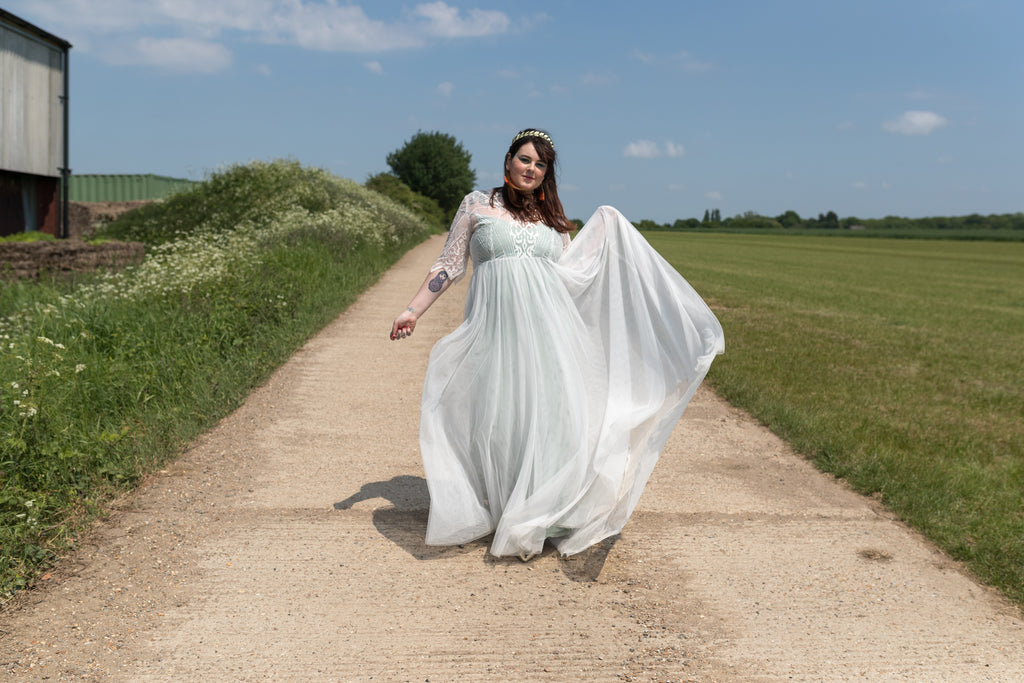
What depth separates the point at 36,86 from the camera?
19281 millimetres

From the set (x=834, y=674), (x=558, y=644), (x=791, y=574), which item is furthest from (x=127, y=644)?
(x=791, y=574)

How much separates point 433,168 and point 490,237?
228ft

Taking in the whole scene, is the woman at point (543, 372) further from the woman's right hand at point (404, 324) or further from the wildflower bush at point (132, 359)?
the wildflower bush at point (132, 359)

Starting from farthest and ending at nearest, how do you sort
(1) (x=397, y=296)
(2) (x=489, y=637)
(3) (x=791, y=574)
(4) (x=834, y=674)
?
(1) (x=397, y=296), (3) (x=791, y=574), (2) (x=489, y=637), (4) (x=834, y=674)

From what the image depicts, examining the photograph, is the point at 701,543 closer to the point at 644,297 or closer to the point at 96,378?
the point at 644,297

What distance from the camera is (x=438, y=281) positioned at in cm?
425

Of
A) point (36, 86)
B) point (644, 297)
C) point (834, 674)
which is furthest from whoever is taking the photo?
point (36, 86)

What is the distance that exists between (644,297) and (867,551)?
1772mm

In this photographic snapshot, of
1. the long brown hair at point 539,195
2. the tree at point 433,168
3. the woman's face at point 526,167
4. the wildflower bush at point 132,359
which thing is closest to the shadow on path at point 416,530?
the wildflower bush at point 132,359

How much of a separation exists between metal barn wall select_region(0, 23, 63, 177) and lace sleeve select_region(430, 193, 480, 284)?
1792 cm

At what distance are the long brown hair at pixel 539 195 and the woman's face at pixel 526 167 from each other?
0.07 feet

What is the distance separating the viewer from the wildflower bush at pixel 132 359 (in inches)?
183

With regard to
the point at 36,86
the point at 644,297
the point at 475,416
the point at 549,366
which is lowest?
the point at 475,416

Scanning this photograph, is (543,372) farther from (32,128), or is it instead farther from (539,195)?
(32,128)
